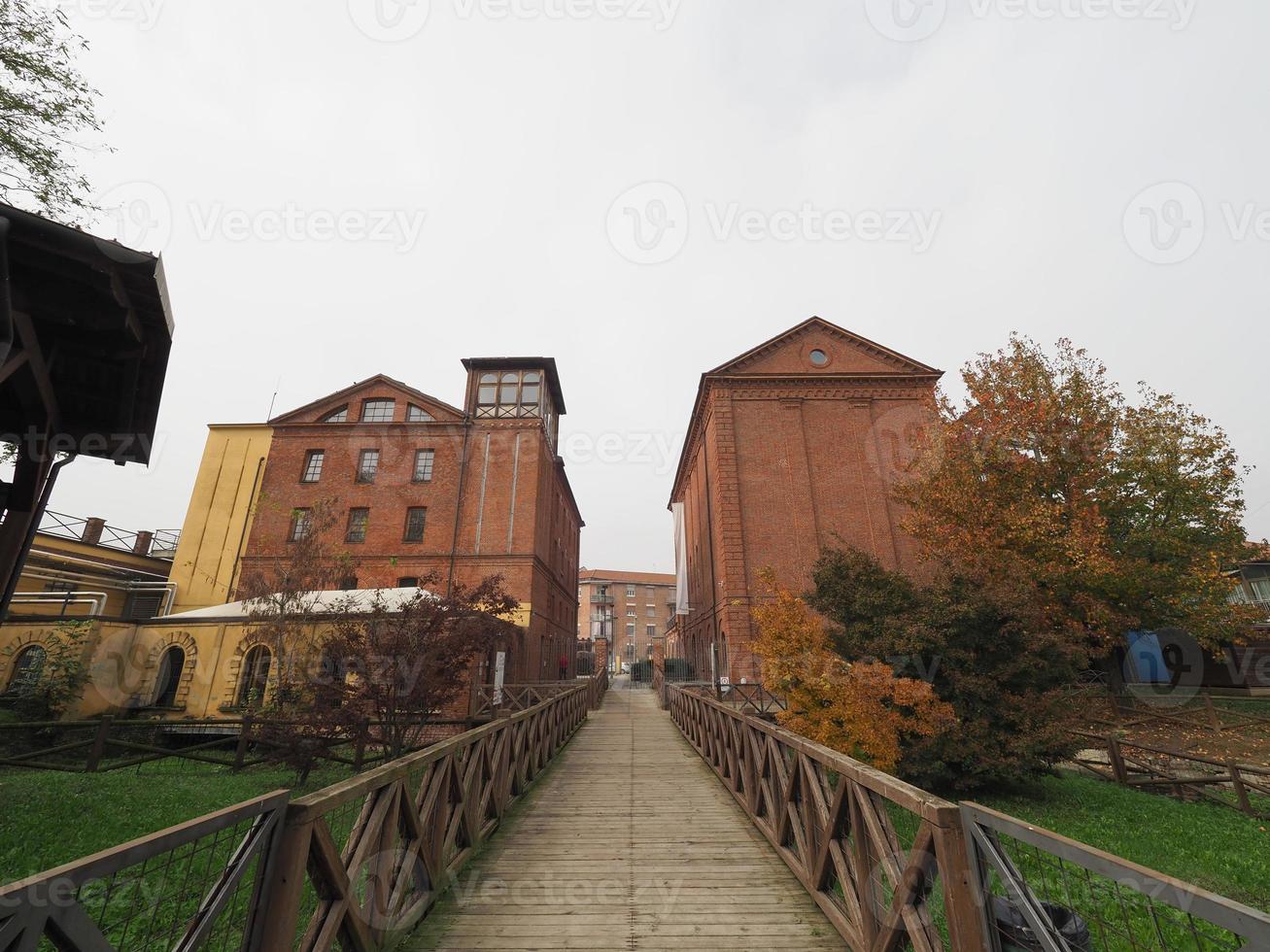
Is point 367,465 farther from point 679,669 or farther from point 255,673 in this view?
point 679,669

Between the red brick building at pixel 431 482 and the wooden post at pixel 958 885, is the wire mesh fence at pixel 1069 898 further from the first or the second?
the red brick building at pixel 431 482

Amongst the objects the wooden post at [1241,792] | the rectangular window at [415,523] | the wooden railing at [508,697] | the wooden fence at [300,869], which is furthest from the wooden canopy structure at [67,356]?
the rectangular window at [415,523]

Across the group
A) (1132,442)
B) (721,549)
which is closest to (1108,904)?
(721,549)

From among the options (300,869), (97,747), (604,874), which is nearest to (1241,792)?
(604,874)

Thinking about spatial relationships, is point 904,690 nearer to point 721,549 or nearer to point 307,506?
point 721,549

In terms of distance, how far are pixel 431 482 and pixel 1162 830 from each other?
23.3 meters

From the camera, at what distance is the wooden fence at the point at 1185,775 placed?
8.74 m

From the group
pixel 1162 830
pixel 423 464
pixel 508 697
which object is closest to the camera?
pixel 1162 830

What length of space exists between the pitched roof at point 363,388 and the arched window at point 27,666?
11.7 meters

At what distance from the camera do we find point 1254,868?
6.25 m

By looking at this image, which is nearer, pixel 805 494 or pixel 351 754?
pixel 351 754

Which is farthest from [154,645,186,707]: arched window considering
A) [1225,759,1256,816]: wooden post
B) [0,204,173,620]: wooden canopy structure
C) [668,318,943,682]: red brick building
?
[1225,759,1256,816]: wooden post

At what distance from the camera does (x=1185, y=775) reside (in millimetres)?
10414

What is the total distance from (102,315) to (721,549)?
19.4 meters
